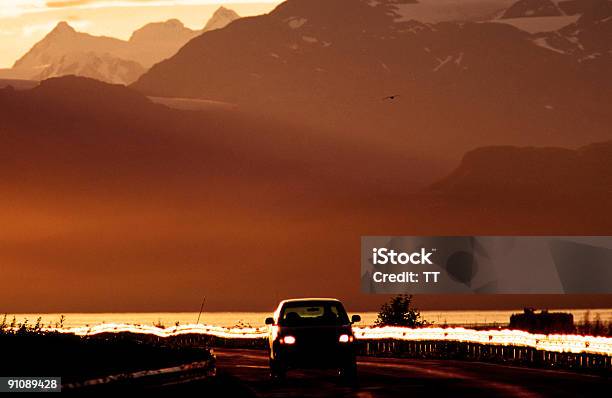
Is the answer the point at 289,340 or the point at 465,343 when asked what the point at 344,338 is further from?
the point at 465,343

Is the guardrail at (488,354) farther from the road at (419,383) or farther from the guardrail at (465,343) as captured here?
the road at (419,383)

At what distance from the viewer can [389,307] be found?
135125 millimetres

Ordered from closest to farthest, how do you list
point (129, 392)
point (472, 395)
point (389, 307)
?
point (129, 392)
point (472, 395)
point (389, 307)

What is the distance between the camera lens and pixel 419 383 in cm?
3888

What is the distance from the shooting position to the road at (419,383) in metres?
34.0

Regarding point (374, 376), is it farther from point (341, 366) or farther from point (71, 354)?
point (71, 354)

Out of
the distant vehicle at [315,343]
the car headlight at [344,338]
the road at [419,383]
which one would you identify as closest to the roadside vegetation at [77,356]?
the road at [419,383]

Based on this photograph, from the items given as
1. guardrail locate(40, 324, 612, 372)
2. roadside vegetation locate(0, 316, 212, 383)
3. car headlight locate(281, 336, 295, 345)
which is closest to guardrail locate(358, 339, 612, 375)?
guardrail locate(40, 324, 612, 372)

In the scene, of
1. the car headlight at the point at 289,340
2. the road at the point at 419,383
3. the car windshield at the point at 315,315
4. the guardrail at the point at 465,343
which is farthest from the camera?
the guardrail at the point at 465,343

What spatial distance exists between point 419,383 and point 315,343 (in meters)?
3.09

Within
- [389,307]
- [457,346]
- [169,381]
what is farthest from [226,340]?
[169,381]

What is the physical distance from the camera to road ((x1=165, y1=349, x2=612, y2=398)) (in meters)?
34.0

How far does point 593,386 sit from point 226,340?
199ft

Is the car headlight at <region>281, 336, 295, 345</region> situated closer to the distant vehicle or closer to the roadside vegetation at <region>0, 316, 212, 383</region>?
the distant vehicle
